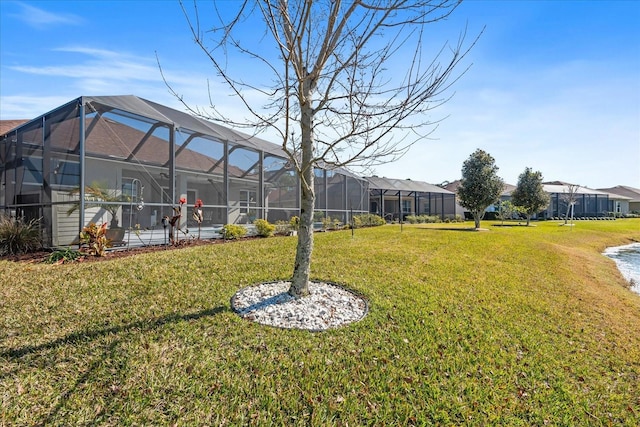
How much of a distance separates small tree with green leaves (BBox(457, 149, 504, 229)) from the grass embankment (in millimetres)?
13972

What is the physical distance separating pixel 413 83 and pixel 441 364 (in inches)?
125

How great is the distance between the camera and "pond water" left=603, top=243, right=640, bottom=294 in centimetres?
909

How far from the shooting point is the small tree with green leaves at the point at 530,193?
82.7 feet

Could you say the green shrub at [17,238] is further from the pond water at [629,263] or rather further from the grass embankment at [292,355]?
the pond water at [629,263]

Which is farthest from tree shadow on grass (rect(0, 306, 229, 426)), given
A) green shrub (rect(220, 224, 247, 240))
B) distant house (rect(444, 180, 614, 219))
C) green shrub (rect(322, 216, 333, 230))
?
distant house (rect(444, 180, 614, 219))

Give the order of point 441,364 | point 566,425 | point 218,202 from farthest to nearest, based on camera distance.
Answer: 1. point 218,202
2. point 441,364
3. point 566,425

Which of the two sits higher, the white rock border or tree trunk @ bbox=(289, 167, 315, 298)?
tree trunk @ bbox=(289, 167, 315, 298)

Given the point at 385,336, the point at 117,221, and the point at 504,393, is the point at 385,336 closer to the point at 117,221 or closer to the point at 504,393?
the point at 504,393

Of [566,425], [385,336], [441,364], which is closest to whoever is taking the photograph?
[566,425]

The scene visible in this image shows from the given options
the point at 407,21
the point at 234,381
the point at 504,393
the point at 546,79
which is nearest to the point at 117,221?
the point at 234,381

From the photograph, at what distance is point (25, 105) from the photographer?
30.9 ft

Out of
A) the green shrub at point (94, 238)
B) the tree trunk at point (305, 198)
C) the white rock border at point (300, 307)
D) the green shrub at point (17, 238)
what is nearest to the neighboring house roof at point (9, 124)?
the green shrub at point (17, 238)

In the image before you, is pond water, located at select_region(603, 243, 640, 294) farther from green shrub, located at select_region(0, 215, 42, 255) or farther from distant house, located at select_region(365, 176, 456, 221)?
green shrub, located at select_region(0, 215, 42, 255)

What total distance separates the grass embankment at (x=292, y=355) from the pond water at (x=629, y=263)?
14.6 feet
